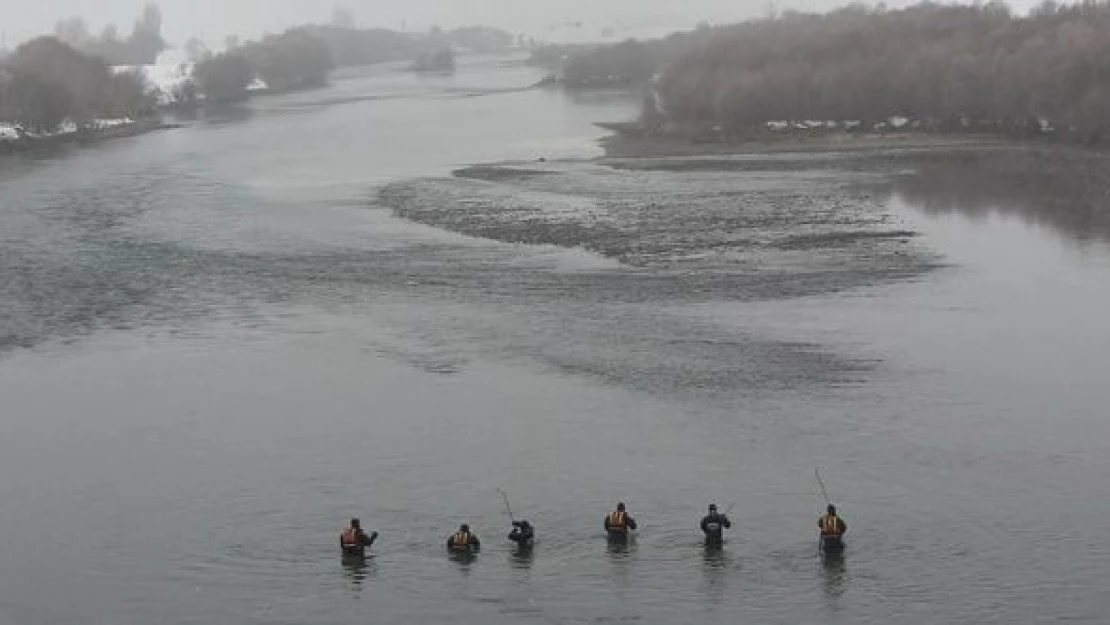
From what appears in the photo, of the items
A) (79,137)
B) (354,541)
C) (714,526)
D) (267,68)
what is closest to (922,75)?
(79,137)

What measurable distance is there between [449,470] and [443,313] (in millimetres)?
9974

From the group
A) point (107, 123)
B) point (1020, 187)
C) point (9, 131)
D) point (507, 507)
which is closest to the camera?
point (507, 507)

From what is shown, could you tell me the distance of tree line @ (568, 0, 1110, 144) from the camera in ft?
188

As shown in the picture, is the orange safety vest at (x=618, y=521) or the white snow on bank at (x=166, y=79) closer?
the orange safety vest at (x=618, y=521)

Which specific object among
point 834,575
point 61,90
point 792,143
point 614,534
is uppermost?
point 61,90

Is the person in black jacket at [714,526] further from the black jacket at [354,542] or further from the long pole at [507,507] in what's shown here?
the black jacket at [354,542]

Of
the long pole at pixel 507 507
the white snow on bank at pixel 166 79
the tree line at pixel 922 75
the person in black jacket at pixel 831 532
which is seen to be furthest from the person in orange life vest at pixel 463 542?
the white snow on bank at pixel 166 79

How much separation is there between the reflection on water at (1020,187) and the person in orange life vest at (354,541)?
24633mm

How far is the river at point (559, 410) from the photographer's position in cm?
1644

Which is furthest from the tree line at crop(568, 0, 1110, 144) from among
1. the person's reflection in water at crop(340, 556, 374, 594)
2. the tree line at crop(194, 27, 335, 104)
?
the tree line at crop(194, 27, 335, 104)

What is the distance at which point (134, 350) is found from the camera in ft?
90.6

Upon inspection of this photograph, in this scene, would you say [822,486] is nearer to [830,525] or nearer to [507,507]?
[830,525]

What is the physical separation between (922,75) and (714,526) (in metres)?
51.0

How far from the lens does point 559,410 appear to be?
22.7 m
